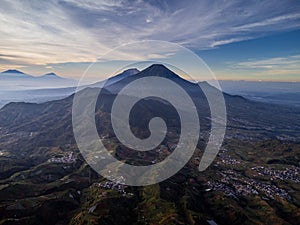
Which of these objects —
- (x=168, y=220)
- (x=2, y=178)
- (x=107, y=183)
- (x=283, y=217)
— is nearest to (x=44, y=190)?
(x=107, y=183)

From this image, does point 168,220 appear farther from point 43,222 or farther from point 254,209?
point 254,209

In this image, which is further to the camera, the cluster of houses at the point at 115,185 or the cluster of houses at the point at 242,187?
the cluster of houses at the point at 242,187

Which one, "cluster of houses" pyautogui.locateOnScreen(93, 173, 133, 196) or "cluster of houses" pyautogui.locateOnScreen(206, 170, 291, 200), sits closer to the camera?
"cluster of houses" pyautogui.locateOnScreen(93, 173, 133, 196)

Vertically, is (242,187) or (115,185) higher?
(115,185)

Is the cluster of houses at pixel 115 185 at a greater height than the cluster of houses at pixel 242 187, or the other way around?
the cluster of houses at pixel 115 185

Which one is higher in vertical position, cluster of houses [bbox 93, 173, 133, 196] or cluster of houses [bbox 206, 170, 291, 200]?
cluster of houses [bbox 93, 173, 133, 196]

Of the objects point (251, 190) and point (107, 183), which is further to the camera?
point (251, 190)

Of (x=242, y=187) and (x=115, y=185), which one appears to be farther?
(x=242, y=187)

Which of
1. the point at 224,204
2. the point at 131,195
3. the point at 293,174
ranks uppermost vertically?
the point at 131,195
